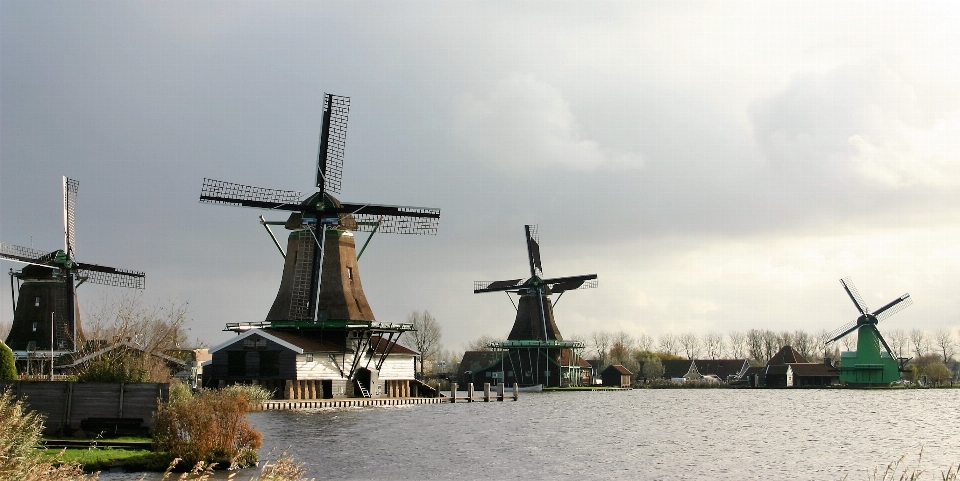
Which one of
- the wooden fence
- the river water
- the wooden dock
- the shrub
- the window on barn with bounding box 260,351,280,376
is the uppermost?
the window on barn with bounding box 260,351,280,376

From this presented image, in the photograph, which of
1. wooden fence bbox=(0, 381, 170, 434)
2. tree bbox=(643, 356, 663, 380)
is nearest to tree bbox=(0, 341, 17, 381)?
wooden fence bbox=(0, 381, 170, 434)

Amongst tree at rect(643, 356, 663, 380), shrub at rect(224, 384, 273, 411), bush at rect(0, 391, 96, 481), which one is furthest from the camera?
tree at rect(643, 356, 663, 380)

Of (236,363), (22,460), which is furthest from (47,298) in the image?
(22,460)

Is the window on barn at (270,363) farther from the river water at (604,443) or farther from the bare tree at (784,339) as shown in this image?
the bare tree at (784,339)

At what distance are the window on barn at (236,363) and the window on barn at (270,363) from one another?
1.00 meters

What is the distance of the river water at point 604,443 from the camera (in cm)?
2011

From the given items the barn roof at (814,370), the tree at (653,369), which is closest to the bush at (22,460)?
the barn roof at (814,370)

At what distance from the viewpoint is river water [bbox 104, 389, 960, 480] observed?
20109mm

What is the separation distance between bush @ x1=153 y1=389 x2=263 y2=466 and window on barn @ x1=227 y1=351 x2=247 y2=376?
2390 centimetres

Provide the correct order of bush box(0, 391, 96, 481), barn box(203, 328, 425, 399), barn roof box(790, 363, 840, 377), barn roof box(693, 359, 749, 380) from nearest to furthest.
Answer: bush box(0, 391, 96, 481) < barn box(203, 328, 425, 399) < barn roof box(790, 363, 840, 377) < barn roof box(693, 359, 749, 380)

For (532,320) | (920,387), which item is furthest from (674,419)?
(920,387)

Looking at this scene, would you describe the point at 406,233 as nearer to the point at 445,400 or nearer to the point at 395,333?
the point at 395,333

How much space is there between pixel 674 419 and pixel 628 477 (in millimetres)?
19035

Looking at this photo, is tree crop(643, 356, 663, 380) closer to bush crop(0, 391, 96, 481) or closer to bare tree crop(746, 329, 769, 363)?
bare tree crop(746, 329, 769, 363)
